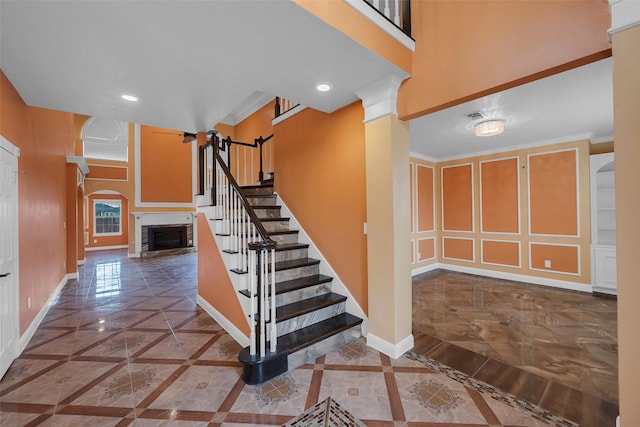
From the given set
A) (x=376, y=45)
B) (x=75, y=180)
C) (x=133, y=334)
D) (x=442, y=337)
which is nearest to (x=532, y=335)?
(x=442, y=337)

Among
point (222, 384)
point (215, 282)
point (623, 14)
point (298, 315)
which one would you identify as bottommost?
point (222, 384)

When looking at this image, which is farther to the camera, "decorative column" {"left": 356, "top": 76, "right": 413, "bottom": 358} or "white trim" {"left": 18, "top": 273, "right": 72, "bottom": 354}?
"white trim" {"left": 18, "top": 273, "right": 72, "bottom": 354}

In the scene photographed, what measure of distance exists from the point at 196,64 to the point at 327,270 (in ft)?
7.97

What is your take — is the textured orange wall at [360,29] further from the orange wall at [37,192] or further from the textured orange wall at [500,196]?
the textured orange wall at [500,196]

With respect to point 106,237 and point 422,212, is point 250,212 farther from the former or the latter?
point 106,237

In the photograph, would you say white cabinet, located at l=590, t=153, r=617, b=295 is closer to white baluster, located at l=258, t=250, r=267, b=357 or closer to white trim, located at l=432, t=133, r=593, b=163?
white trim, located at l=432, t=133, r=593, b=163

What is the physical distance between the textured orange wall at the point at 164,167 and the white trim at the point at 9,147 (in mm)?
7230

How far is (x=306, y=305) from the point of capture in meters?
2.72

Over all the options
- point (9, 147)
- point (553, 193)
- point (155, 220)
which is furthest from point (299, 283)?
point (155, 220)

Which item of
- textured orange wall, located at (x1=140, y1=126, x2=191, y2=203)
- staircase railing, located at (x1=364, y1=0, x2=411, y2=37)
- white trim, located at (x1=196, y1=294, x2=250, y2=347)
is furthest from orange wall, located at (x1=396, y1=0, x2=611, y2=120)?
textured orange wall, located at (x1=140, y1=126, x2=191, y2=203)

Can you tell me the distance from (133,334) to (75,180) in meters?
4.34

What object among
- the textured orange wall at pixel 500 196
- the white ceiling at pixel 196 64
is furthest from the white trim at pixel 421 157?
the white ceiling at pixel 196 64

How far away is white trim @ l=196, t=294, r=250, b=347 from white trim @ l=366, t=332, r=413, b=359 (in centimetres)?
121

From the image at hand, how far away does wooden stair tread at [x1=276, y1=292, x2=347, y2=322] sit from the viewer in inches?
98.7
